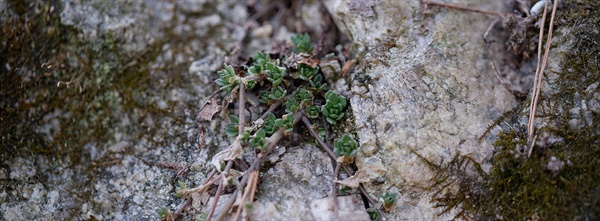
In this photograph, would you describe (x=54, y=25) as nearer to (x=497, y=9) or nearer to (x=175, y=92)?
(x=175, y=92)

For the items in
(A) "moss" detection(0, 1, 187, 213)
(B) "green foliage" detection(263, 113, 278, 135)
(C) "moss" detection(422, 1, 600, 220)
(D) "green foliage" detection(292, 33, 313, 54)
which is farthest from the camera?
(D) "green foliage" detection(292, 33, 313, 54)

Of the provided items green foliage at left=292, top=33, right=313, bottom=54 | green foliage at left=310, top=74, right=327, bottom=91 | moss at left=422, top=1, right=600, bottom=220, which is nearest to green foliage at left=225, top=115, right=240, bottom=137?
green foliage at left=310, top=74, right=327, bottom=91


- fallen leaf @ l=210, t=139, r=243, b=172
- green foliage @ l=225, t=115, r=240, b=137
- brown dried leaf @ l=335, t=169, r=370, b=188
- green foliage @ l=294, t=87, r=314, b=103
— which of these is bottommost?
brown dried leaf @ l=335, t=169, r=370, b=188

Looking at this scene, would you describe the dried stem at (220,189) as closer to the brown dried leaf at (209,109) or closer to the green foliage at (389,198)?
the brown dried leaf at (209,109)

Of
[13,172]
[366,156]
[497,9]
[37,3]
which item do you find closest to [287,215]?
[366,156]

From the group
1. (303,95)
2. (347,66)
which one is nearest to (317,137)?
(303,95)

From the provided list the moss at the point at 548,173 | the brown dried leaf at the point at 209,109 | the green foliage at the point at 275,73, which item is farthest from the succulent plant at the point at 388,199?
the brown dried leaf at the point at 209,109

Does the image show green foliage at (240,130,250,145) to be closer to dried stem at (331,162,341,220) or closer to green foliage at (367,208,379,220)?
dried stem at (331,162,341,220)
